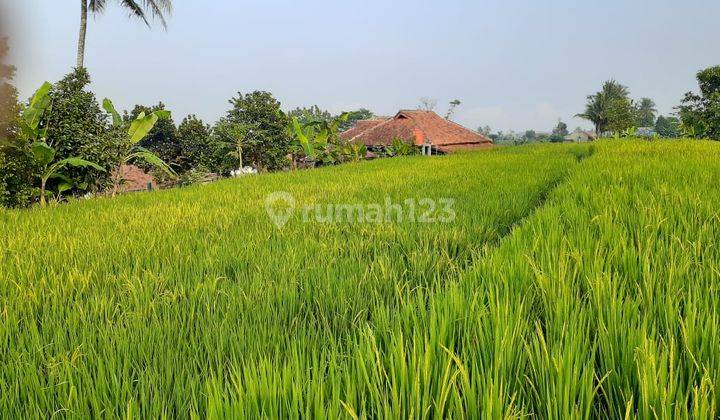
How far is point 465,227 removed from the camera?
2.34 m

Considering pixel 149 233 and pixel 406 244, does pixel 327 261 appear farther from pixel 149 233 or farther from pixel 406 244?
pixel 149 233

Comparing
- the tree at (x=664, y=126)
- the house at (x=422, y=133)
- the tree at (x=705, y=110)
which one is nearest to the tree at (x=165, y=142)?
the house at (x=422, y=133)

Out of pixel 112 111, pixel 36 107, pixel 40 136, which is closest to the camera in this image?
pixel 36 107

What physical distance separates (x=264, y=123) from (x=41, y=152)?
Answer: 31.7ft

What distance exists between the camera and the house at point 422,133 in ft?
73.7

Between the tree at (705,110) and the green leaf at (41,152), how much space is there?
25381mm

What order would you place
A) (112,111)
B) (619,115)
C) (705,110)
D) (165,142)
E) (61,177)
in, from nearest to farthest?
1. (61,177)
2. (112,111)
3. (165,142)
4. (705,110)
5. (619,115)

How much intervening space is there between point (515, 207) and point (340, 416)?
2781 mm

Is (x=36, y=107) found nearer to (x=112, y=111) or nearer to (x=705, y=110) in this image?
Answer: (x=112, y=111)

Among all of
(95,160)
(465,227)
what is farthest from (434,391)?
(95,160)

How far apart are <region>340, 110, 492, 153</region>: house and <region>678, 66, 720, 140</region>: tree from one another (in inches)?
424

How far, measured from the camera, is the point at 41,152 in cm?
545

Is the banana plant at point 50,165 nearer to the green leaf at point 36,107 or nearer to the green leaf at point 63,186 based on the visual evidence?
the green leaf at point 63,186

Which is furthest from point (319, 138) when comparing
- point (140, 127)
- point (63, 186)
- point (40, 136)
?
point (40, 136)
